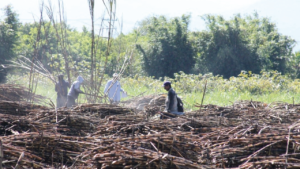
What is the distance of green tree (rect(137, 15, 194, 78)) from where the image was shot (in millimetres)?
30203

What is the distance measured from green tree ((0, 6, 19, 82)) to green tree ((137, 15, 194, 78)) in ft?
38.3

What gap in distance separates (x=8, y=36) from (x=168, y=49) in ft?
44.9

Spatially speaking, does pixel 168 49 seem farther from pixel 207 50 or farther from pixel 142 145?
pixel 142 145

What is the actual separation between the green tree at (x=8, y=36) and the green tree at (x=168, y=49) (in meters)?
11.7

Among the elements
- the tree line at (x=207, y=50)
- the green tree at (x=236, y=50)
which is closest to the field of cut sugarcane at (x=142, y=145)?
the tree line at (x=207, y=50)

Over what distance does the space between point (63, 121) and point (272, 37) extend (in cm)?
2789

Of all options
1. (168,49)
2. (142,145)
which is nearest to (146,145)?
(142,145)

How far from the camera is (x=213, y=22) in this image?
3033cm

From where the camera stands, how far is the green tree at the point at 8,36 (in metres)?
19.4

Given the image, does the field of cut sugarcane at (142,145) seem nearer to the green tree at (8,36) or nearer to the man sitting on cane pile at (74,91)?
the man sitting on cane pile at (74,91)

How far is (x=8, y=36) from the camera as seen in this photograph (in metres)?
20.0

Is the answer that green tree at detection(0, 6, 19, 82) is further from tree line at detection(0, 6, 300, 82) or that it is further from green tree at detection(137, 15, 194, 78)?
green tree at detection(137, 15, 194, 78)

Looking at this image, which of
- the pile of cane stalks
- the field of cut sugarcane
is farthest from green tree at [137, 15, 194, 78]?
the pile of cane stalks

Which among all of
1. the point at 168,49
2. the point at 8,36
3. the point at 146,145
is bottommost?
the point at 146,145
